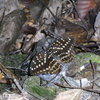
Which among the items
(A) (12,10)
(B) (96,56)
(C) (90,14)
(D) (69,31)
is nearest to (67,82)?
(B) (96,56)

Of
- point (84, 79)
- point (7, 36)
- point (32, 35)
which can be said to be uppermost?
point (7, 36)

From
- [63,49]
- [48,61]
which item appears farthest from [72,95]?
[63,49]

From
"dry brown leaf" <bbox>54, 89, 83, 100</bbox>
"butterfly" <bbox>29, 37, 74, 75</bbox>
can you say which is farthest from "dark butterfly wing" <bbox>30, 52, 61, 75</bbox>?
"dry brown leaf" <bbox>54, 89, 83, 100</bbox>

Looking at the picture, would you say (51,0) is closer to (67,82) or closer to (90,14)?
(90,14)

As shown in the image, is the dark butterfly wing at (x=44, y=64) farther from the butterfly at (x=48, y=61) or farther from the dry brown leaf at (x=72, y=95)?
the dry brown leaf at (x=72, y=95)

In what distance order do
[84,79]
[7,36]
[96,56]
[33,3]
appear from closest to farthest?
[84,79], [96,56], [7,36], [33,3]

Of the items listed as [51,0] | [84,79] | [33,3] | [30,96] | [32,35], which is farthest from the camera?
[33,3]

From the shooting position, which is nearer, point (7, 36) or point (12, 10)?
point (7, 36)
